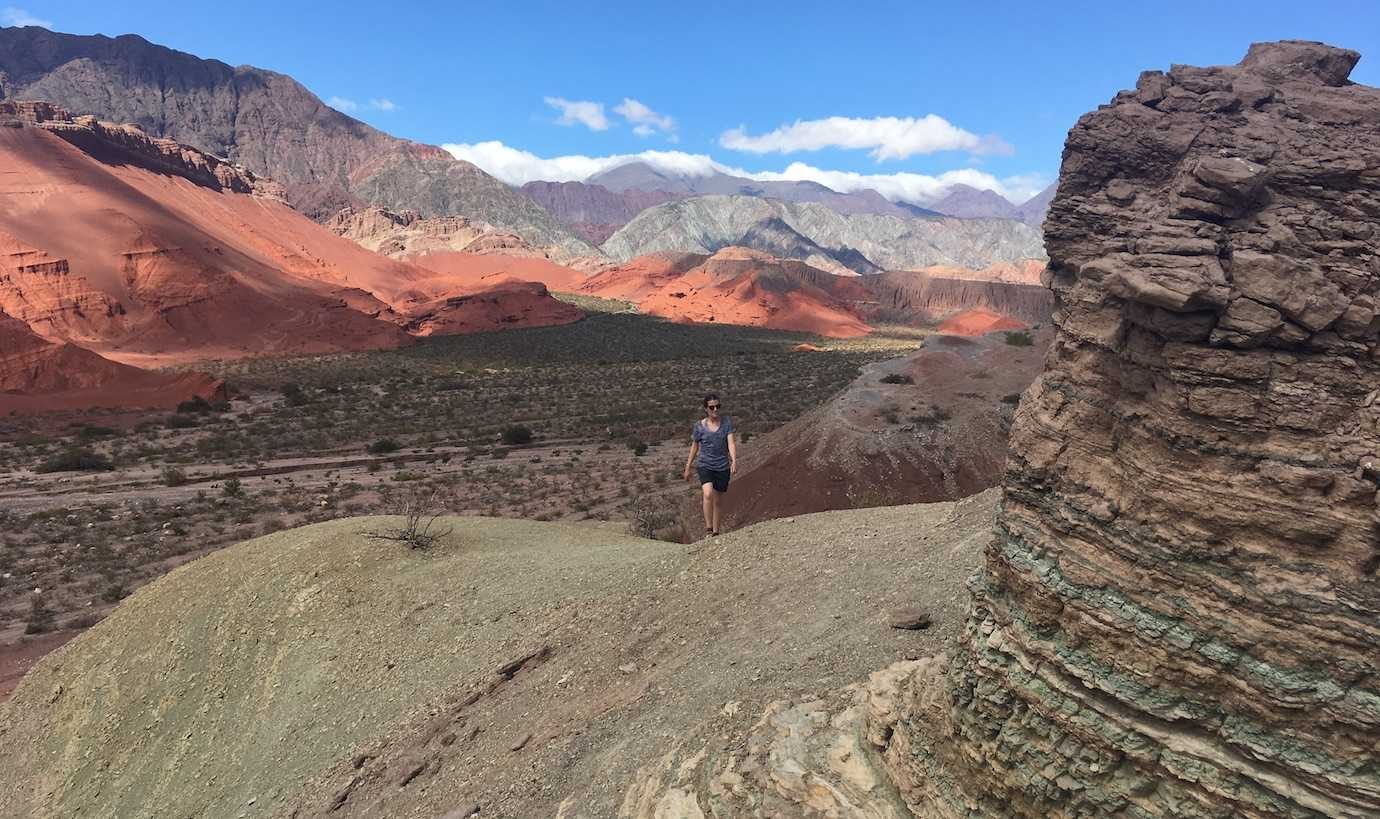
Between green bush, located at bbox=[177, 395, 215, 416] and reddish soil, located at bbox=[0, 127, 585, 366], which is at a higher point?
reddish soil, located at bbox=[0, 127, 585, 366]

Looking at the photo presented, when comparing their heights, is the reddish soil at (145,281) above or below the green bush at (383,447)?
above

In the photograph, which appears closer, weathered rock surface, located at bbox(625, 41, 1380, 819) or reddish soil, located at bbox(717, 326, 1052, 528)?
weathered rock surface, located at bbox(625, 41, 1380, 819)

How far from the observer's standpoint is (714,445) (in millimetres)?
9633

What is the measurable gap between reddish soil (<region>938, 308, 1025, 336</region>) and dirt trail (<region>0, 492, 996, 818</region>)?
300 ft

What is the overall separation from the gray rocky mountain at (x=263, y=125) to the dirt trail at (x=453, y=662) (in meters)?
149

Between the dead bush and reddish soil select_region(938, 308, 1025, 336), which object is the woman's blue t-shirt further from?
reddish soil select_region(938, 308, 1025, 336)

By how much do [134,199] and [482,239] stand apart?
62563 millimetres

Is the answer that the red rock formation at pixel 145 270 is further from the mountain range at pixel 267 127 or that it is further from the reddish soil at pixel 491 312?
the mountain range at pixel 267 127

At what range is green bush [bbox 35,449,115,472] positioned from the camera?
916 inches

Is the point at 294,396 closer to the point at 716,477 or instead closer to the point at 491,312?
the point at 716,477

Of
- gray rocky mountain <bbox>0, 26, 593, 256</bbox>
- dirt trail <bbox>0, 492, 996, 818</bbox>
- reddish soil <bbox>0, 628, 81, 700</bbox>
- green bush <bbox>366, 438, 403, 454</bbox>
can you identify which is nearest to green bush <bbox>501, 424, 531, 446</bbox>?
green bush <bbox>366, 438, 403, 454</bbox>

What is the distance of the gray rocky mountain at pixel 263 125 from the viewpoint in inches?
5832

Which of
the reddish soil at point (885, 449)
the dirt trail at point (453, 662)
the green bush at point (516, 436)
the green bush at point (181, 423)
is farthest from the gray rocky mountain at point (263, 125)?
the dirt trail at point (453, 662)

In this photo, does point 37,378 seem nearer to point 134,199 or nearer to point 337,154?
point 134,199
